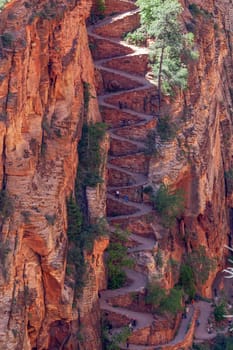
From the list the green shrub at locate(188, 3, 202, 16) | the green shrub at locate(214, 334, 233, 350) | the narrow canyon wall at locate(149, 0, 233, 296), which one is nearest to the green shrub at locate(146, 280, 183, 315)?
the narrow canyon wall at locate(149, 0, 233, 296)

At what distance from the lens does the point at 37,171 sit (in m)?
33.3

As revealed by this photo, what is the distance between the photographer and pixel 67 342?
112 feet

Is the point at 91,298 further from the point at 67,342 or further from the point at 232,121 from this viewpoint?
the point at 232,121


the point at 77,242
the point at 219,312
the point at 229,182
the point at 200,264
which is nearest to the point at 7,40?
the point at 77,242

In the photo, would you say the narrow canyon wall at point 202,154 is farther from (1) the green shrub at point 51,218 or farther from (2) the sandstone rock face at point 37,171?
(1) the green shrub at point 51,218

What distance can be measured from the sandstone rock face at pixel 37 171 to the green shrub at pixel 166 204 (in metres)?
5.11

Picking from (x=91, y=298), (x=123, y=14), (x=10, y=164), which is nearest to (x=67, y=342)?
(x=91, y=298)

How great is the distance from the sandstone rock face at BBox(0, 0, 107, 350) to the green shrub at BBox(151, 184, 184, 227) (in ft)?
16.8

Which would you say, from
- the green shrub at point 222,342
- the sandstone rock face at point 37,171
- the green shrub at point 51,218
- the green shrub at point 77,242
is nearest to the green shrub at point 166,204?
the green shrub at point 222,342

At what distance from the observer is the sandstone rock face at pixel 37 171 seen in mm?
31609

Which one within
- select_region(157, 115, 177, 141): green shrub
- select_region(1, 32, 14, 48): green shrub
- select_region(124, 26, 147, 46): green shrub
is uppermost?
select_region(1, 32, 14, 48): green shrub

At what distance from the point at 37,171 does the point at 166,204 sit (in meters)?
8.55

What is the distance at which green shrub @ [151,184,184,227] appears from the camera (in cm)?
4072

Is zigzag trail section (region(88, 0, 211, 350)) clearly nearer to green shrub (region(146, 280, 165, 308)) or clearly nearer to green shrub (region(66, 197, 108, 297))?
green shrub (region(146, 280, 165, 308))
